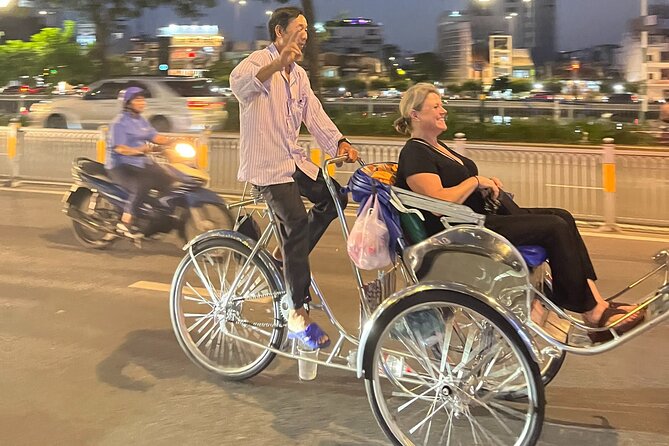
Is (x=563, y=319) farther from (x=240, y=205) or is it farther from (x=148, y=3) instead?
(x=148, y=3)

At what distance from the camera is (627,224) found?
8758 millimetres

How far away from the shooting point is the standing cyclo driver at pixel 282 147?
3.64m

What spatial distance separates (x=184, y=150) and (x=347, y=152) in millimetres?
4029

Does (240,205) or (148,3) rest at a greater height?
(148,3)

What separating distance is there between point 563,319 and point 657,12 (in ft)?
70.4

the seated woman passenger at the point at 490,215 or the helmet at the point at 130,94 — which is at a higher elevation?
the helmet at the point at 130,94

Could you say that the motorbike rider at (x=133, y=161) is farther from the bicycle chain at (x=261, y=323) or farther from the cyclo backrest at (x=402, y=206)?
the cyclo backrest at (x=402, y=206)

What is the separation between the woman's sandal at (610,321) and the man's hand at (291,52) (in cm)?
192

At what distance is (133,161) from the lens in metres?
7.36

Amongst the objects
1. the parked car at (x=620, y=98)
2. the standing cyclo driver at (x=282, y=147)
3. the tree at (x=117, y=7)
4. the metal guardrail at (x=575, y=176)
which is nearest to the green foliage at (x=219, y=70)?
the tree at (x=117, y=7)

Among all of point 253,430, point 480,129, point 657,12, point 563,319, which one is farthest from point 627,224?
point 657,12

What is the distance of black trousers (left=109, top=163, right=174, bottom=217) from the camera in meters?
7.22

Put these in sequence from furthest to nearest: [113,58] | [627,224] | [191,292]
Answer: [113,58] < [627,224] < [191,292]

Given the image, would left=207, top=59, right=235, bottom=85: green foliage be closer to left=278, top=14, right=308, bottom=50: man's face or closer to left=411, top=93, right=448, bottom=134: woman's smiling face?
left=278, top=14, right=308, bottom=50: man's face
